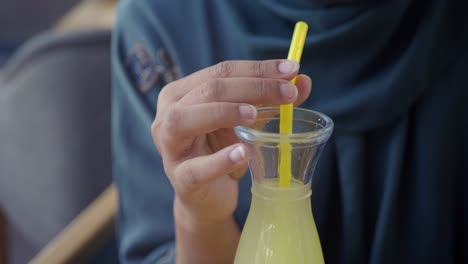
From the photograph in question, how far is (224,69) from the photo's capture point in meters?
0.59

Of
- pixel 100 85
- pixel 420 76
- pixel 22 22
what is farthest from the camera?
pixel 22 22

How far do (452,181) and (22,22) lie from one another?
267 centimetres

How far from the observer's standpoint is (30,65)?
1524mm

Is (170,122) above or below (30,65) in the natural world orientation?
above

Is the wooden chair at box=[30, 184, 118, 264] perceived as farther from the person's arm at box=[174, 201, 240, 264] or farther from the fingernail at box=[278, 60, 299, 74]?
the fingernail at box=[278, 60, 299, 74]

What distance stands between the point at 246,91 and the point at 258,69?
2 centimetres

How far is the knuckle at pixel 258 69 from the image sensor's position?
0.57 metres

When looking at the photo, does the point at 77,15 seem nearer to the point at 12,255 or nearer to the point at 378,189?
the point at 12,255

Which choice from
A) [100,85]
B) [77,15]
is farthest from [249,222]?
[77,15]

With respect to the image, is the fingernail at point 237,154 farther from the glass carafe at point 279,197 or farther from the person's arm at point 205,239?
the person's arm at point 205,239

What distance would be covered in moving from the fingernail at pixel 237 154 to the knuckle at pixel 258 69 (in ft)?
0.21

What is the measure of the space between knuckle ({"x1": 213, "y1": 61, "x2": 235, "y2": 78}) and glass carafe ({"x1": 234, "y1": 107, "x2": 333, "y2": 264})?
5 centimetres

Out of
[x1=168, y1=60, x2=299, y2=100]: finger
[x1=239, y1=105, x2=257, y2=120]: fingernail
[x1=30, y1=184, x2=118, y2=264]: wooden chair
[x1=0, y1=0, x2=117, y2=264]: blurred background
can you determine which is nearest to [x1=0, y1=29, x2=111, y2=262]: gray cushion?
[x1=0, y1=0, x2=117, y2=264]: blurred background

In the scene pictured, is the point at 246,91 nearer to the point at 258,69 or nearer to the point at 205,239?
the point at 258,69
